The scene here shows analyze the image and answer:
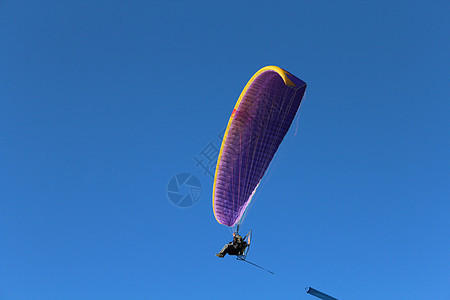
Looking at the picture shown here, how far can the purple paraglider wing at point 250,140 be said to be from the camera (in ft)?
81.9

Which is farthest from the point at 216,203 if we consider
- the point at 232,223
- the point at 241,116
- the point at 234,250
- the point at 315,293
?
the point at 315,293

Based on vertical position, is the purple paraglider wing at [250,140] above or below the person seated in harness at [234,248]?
above

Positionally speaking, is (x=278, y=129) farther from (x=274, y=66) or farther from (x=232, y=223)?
(x=232, y=223)

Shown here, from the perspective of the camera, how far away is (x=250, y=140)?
25.5m

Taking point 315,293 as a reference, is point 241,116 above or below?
above

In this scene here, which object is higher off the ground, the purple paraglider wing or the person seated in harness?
the purple paraglider wing

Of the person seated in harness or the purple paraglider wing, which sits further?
the purple paraglider wing

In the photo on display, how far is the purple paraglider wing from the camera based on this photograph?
24969 millimetres

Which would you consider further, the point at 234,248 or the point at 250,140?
the point at 250,140

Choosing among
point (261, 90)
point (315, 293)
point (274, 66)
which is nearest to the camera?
point (315, 293)

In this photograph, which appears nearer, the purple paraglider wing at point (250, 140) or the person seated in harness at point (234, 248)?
the person seated in harness at point (234, 248)

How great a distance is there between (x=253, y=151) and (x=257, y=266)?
24.1 feet

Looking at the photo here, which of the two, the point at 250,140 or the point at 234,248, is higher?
the point at 250,140

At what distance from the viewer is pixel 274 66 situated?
75.8 ft
